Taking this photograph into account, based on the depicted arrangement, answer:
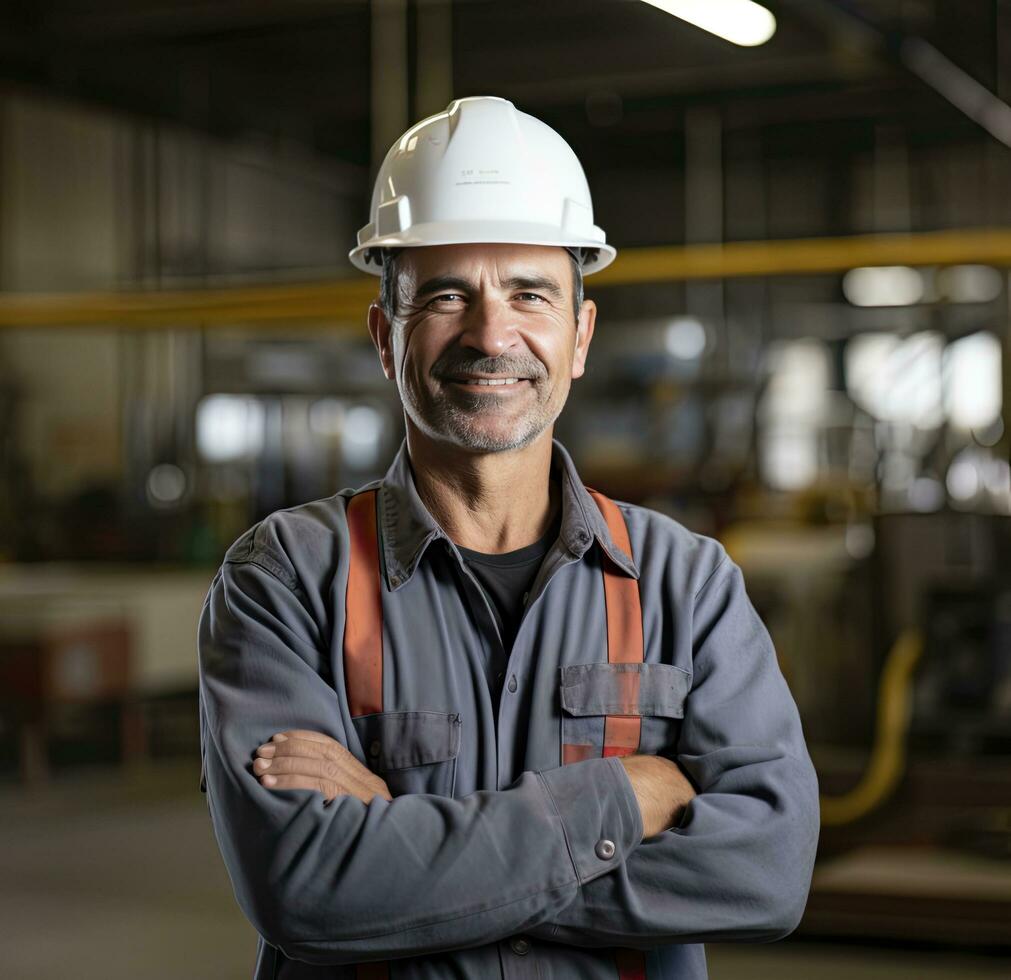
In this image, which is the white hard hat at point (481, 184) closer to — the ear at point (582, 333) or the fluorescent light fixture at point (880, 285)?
the ear at point (582, 333)

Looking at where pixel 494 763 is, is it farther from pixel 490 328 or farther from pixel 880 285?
pixel 880 285

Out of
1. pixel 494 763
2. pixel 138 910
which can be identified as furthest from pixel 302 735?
pixel 138 910

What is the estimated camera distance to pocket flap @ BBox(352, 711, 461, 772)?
1.85m

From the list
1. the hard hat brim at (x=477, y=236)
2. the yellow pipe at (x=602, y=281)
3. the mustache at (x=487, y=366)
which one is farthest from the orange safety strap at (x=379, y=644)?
the yellow pipe at (x=602, y=281)

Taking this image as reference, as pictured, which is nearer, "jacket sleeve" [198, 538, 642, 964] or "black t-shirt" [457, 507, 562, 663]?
"jacket sleeve" [198, 538, 642, 964]

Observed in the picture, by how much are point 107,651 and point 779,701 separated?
7.28m

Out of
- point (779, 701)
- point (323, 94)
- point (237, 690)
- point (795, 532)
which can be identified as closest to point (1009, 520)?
point (795, 532)

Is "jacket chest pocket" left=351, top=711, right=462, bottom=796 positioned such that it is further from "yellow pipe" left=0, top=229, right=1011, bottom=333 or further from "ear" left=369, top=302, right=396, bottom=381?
"yellow pipe" left=0, top=229, right=1011, bottom=333

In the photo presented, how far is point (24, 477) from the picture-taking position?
10477 millimetres

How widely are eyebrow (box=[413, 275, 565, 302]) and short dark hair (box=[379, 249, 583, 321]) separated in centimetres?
6

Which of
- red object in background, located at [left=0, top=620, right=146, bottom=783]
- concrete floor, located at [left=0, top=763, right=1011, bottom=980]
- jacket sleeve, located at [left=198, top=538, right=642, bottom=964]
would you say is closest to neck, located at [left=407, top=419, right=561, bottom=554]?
jacket sleeve, located at [left=198, top=538, right=642, bottom=964]

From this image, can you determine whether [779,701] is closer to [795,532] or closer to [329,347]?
[795,532]

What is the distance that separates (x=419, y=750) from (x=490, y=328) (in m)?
0.57

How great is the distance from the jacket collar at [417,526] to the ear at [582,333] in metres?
0.16
